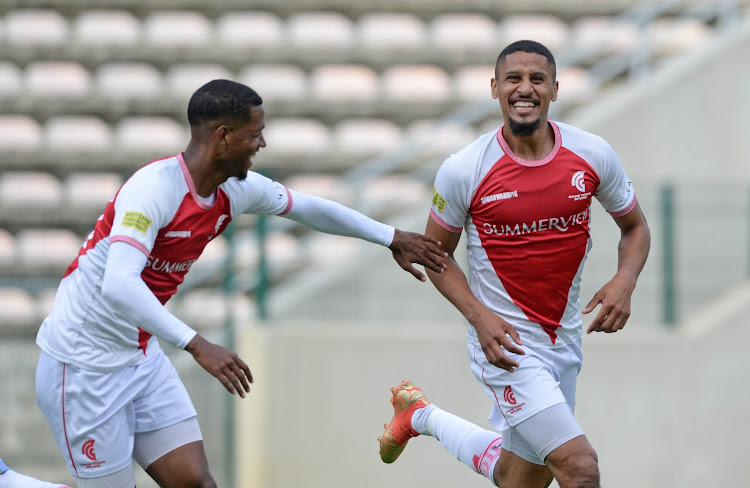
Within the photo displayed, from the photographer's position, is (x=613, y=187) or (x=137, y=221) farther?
(x=613, y=187)

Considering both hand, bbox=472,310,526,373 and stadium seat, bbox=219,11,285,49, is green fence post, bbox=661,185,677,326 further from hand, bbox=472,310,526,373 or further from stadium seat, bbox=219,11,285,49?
stadium seat, bbox=219,11,285,49

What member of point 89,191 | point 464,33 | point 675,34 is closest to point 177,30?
point 89,191

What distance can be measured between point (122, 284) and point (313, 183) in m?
8.72

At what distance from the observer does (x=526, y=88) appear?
205 inches

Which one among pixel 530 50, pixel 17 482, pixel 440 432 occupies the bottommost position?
pixel 17 482

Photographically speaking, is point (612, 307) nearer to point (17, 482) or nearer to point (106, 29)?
point (17, 482)

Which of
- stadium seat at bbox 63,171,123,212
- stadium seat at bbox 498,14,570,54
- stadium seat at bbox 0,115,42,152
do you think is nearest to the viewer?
stadium seat at bbox 63,171,123,212

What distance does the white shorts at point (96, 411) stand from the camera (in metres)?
5.27

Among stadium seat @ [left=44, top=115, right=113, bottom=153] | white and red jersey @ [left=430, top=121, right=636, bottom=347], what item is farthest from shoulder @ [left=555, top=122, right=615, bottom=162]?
stadium seat @ [left=44, top=115, right=113, bottom=153]

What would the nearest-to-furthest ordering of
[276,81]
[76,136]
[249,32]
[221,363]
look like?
[221,363] → [76,136] → [276,81] → [249,32]

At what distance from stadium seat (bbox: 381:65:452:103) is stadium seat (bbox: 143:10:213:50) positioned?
2.33 metres

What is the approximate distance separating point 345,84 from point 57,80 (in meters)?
3.59

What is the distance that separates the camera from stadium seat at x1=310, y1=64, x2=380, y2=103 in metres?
14.5

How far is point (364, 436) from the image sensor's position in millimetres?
9898
